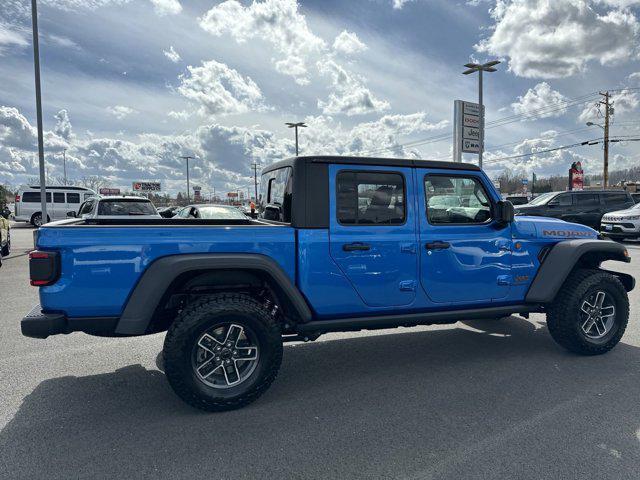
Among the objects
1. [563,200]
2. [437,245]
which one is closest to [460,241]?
[437,245]

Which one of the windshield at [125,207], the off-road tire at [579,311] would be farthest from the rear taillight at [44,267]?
the windshield at [125,207]

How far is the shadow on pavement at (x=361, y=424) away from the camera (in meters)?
2.50

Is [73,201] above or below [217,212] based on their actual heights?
above

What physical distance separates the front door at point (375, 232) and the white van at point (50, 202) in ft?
82.5

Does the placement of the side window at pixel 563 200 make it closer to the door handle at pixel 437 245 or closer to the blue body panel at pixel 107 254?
the door handle at pixel 437 245

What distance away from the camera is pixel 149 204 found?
1202 cm

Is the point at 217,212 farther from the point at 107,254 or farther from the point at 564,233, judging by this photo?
the point at 564,233

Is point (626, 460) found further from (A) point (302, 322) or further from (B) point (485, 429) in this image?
(A) point (302, 322)

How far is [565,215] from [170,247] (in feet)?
52.8

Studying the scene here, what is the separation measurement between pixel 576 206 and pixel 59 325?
56.0ft

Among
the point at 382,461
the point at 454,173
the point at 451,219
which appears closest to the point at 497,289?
the point at 451,219

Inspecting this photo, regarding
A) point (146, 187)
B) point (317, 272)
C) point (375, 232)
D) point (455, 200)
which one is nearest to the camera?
point (317, 272)

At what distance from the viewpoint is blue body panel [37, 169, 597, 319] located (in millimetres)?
2939

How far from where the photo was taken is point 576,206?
15.7 m
